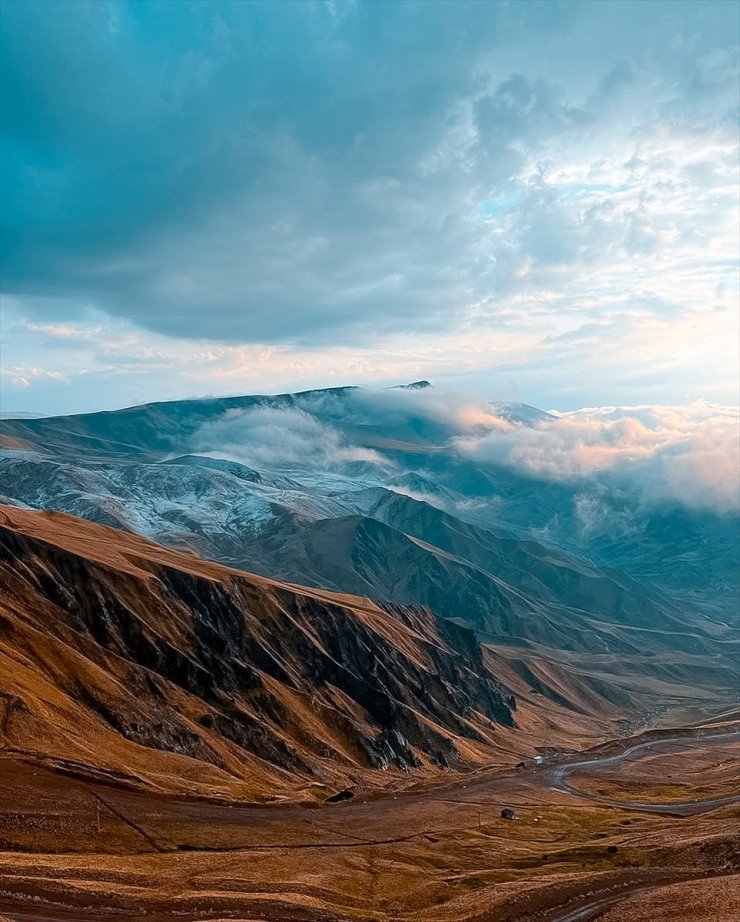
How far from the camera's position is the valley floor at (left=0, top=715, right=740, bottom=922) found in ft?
262

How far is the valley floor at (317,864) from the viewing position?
79.8 metres

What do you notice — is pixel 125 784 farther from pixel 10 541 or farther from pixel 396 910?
pixel 10 541

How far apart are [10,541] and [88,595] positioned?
2325 centimetres

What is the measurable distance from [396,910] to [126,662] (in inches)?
4104

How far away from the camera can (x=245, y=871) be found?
95938 mm

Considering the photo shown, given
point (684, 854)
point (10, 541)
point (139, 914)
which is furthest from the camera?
point (10, 541)

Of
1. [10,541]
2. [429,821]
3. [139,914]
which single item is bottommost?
[429,821]

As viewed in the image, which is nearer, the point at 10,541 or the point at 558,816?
the point at 558,816

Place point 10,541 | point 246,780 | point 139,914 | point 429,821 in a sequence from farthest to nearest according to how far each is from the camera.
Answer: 1. point 10,541
2. point 246,780
3. point 429,821
4. point 139,914

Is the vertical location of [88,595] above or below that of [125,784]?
above

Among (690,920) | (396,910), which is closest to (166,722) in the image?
(396,910)

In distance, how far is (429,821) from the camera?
149250 millimetres

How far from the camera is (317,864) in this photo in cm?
10719

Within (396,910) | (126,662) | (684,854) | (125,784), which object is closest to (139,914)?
(396,910)
